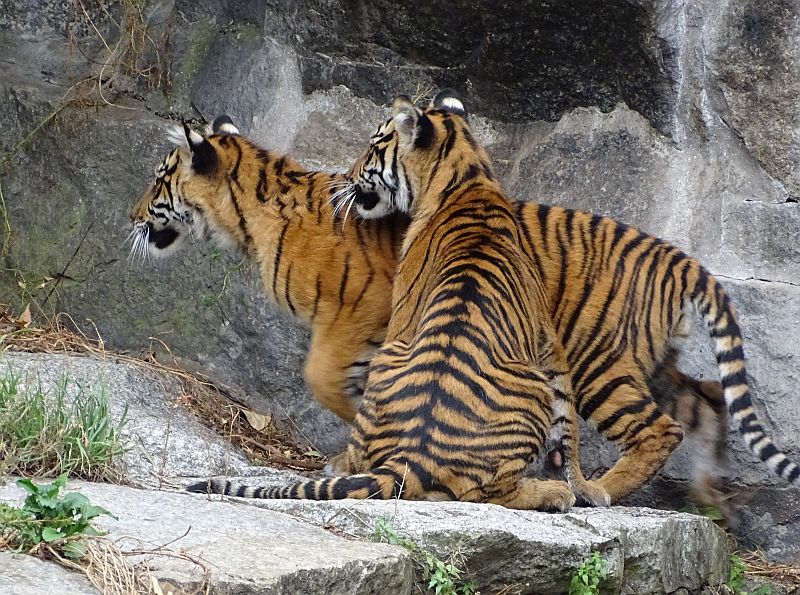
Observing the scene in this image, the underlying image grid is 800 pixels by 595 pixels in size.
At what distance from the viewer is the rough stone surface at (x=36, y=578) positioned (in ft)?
9.97

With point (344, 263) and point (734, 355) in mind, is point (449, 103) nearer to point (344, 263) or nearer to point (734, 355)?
point (344, 263)

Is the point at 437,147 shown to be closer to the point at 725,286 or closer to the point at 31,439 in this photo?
the point at 725,286

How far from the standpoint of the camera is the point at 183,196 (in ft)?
Answer: 20.2

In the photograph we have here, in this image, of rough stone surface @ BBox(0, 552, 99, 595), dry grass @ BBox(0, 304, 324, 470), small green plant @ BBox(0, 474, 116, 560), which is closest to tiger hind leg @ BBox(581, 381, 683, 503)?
dry grass @ BBox(0, 304, 324, 470)

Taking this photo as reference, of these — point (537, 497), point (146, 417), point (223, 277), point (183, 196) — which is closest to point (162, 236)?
point (183, 196)

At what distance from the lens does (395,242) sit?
5.99m

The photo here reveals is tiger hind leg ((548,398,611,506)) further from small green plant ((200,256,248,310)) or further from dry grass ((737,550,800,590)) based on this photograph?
small green plant ((200,256,248,310))

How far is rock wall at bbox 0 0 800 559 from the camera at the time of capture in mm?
5836

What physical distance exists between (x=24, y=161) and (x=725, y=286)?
4.38 m

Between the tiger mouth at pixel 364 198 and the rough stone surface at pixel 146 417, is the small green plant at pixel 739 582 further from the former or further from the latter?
the tiger mouth at pixel 364 198

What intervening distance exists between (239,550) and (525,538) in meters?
1.06

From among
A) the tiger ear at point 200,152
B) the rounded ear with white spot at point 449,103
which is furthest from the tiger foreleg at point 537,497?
the tiger ear at point 200,152

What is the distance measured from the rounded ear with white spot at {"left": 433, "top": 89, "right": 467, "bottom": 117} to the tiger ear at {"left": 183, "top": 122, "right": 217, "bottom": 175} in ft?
3.76

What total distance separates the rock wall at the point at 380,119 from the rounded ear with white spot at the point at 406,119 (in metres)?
1.02
